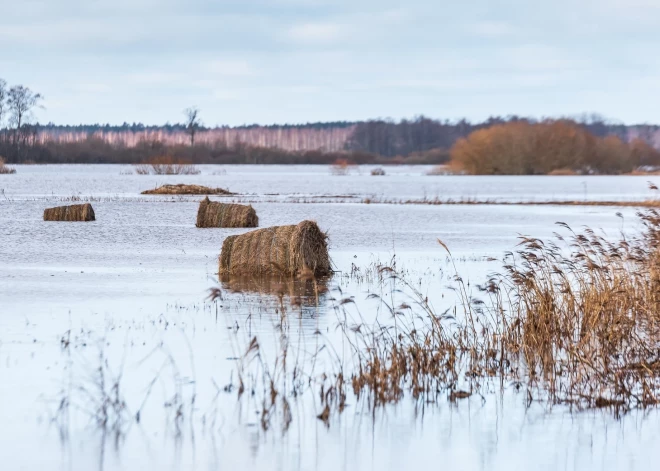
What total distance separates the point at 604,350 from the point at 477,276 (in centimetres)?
823

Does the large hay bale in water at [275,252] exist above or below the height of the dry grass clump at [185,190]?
above

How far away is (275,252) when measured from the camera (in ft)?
→ 59.0

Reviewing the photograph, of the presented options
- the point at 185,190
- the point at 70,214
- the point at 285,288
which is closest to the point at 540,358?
the point at 285,288

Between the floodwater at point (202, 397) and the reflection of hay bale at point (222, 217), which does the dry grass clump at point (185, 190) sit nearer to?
the reflection of hay bale at point (222, 217)

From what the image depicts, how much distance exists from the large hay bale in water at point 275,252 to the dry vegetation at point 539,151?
85.8 m

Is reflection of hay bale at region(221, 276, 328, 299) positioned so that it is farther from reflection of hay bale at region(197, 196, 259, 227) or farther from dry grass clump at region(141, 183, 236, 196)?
dry grass clump at region(141, 183, 236, 196)

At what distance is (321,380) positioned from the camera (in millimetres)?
9508

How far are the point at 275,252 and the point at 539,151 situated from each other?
9394 cm

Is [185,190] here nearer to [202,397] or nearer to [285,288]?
[285,288]

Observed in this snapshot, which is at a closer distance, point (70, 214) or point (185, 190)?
point (70, 214)

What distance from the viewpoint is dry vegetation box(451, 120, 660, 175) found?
344 feet

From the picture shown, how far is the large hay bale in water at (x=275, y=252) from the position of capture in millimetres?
17812

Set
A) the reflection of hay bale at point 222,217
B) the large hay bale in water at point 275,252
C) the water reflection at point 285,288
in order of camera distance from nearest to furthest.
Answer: the water reflection at point 285,288 < the large hay bale in water at point 275,252 < the reflection of hay bale at point 222,217

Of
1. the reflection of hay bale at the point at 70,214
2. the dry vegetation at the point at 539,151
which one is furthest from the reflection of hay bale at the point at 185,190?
the dry vegetation at the point at 539,151
